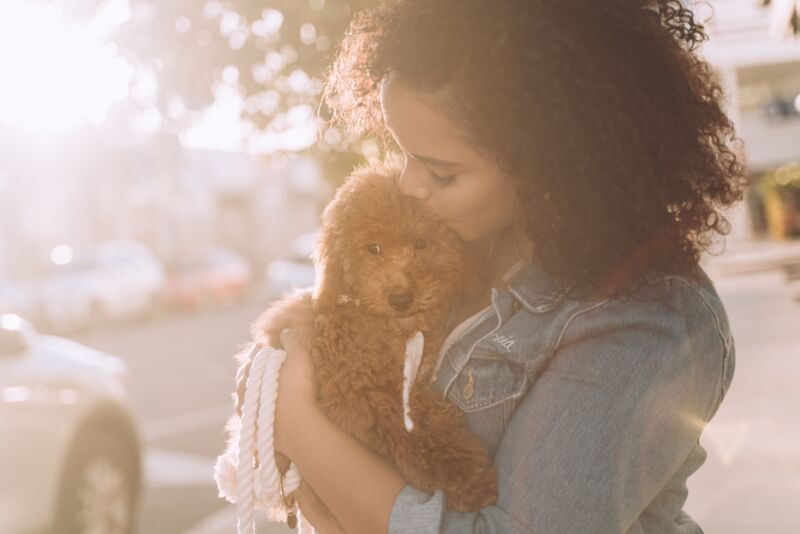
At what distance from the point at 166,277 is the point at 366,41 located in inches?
915

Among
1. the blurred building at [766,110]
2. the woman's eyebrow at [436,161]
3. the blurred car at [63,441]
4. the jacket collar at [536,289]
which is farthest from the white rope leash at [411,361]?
the blurred building at [766,110]

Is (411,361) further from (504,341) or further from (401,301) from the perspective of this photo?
(504,341)

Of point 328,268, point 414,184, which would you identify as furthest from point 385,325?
point 414,184

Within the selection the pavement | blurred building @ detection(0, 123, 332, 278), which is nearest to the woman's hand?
the pavement

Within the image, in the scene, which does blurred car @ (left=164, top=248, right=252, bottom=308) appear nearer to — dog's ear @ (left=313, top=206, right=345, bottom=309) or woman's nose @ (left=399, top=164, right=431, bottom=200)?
dog's ear @ (left=313, top=206, right=345, bottom=309)

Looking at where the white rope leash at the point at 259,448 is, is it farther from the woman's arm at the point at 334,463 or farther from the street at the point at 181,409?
the street at the point at 181,409

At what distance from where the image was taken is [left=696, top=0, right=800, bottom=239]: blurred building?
2430 cm

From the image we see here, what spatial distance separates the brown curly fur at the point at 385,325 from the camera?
5.58 feet

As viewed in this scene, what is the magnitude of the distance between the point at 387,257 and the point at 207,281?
23.3m

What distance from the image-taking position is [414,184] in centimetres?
183

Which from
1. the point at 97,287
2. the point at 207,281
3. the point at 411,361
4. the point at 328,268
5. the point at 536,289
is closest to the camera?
the point at 536,289

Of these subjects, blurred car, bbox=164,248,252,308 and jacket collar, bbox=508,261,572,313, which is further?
blurred car, bbox=164,248,252,308

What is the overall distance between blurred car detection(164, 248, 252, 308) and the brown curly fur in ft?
74.6

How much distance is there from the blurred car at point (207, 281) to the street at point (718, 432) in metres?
8.06
